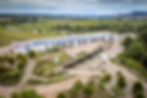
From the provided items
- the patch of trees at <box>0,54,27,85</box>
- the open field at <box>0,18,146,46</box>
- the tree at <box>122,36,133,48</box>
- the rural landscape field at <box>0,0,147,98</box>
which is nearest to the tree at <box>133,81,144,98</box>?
the rural landscape field at <box>0,0,147,98</box>

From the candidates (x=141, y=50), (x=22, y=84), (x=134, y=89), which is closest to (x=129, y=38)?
(x=141, y=50)

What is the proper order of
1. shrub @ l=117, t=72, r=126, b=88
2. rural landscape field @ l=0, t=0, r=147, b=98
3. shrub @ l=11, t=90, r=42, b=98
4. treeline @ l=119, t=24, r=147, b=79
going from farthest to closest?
1. treeline @ l=119, t=24, r=147, b=79
2. shrub @ l=117, t=72, r=126, b=88
3. rural landscape field @ l=0, t=0, r=147, b=98
4. shrub @ l=11, t=90, r=42, b=98

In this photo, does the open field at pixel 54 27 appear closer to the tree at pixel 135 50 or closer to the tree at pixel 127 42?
the tree at pixel 127 42

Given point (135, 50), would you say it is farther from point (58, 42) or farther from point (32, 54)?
point (32, 54)

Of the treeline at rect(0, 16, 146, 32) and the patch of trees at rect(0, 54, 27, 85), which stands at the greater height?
the treeline at rect(0, 16, 146, 32)

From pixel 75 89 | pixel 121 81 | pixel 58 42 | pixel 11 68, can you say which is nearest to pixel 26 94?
pixel 11 68

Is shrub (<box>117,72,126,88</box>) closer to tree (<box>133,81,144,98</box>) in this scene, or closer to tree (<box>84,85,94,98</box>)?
tree (<box>133,81,144,98</box>)

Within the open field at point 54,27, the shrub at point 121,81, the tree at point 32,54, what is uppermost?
the open field at point 54,27

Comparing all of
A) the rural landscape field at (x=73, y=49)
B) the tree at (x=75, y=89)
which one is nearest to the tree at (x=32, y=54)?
the rural landscape field at (x=73, y=49)
